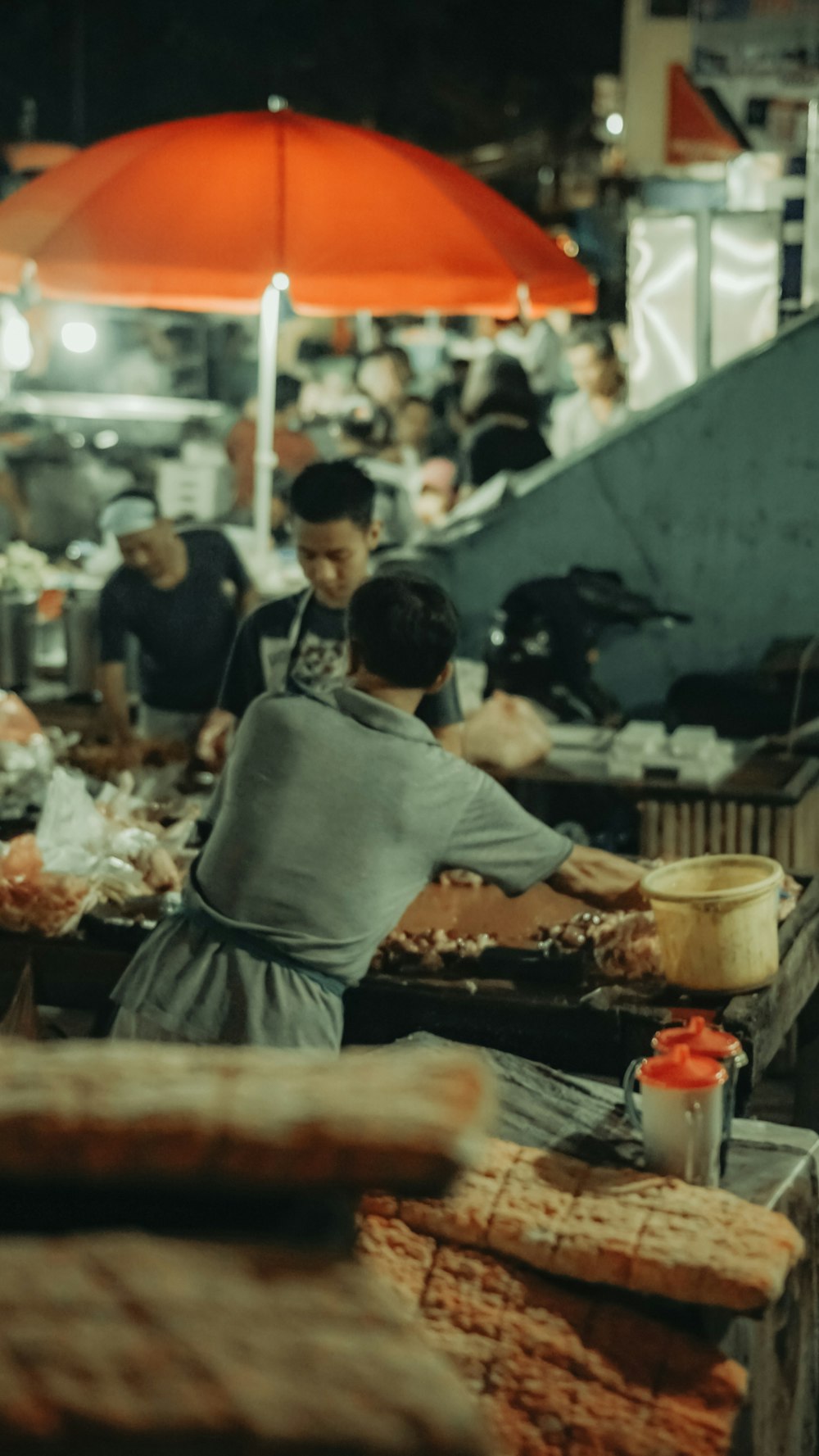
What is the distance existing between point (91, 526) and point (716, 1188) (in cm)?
1112

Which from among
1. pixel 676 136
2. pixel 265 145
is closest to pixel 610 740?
pixel 265 145

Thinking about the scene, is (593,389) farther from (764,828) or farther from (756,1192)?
(756,1192)

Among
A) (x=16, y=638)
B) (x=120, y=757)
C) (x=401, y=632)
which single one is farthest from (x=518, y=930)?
(x=16, y=638)

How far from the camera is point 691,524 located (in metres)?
8.77

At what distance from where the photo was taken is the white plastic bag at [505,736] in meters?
6.23

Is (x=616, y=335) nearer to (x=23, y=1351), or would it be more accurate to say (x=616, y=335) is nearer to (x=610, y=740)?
(x=610, y=740)

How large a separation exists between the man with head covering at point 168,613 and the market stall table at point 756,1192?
3.49 meters

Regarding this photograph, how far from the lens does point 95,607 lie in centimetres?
855

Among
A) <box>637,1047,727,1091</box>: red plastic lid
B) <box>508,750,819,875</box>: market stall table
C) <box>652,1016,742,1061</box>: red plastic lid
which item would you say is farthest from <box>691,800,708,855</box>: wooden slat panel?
<box>637,1047,727,1091</box>: red plastic lid

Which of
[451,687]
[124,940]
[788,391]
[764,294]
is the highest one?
[764,294]

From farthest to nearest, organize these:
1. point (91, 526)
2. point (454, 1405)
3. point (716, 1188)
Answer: point (91, 526) → point (716, 1188) → point (454, 1405)

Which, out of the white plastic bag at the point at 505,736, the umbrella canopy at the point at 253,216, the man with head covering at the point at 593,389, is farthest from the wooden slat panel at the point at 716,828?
the man with head covering at the point at 593,389

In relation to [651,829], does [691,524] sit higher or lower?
higher

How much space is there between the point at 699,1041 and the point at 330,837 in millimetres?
892
